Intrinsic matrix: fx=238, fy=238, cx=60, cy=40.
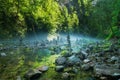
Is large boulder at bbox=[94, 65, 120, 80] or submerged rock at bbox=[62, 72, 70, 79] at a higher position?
large boulder at bbox=[94, 65, 120, 80]

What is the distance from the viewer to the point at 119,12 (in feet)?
126

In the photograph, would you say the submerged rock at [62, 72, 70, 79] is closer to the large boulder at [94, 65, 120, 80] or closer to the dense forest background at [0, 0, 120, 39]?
the large boulder at [94, 65, 120, 80]

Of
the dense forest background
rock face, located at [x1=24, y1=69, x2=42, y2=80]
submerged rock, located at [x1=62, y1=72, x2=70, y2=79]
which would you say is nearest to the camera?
rock face, located at [x1=24, y1=69, x2=42, y2=80]

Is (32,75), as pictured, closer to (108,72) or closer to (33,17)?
(108,72)

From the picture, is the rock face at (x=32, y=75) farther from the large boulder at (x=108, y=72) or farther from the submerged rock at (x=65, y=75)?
the large boulder at (x=108, y=72)

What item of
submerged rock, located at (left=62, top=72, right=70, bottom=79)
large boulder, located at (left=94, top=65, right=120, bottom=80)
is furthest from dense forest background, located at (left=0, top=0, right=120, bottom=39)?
submerged rock, located at (left=62, top=72, right=70, bottom=79)

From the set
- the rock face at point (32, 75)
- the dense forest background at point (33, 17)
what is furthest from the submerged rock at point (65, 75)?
the dense forest background at point (33, 17)

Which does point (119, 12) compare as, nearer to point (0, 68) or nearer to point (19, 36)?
point (19, 36)

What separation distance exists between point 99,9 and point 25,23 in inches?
588

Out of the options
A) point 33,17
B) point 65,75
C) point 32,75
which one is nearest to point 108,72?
point 65,75

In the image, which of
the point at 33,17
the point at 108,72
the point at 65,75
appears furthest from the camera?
the point at 33,17

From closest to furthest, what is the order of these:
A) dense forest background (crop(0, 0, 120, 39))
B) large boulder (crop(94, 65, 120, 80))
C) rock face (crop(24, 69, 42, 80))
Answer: large boulder (crop(94, 65, 120, 80)) → rock face (crop(24, 69, 42, 80)) → dense forest background (crop(0, 0, 120, 39))

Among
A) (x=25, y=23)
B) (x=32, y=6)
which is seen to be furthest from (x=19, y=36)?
(x=32, y=6)

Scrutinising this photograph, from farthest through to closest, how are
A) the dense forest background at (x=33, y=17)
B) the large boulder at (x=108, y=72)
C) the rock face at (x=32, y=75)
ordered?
the dense forest background at (x=33, y=17) → the rock face at (x=32, y=75) → the large boulder at (x=108, y=72)
